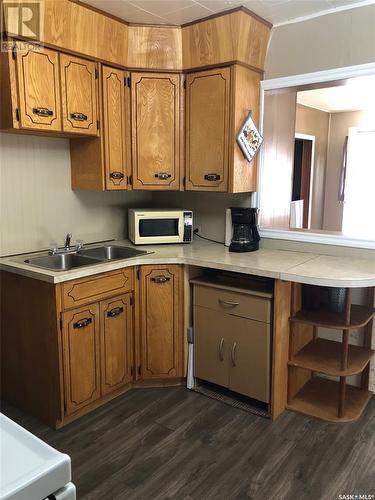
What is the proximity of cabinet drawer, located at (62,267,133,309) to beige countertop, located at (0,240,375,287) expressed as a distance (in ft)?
0.15

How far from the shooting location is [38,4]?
224 centimetres

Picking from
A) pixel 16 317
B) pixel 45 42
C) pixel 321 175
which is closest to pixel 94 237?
pixel 16 317

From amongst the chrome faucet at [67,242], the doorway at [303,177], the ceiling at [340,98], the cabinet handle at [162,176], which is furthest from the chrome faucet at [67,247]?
the doorway at [303,177]

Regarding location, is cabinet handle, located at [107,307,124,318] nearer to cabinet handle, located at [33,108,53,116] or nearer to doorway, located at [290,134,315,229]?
cabinet handle, located at [33,108,53,116]

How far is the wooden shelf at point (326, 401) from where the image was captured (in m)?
2.51

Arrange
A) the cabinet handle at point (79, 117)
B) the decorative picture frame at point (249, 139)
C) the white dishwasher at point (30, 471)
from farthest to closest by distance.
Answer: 1. the decorative picture frame at point (249, 139)
2. the cabinet handle at point (79, 117)
3. the white dishwasher at point (30, 471)

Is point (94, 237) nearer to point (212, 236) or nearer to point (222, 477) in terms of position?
point (212, 236)

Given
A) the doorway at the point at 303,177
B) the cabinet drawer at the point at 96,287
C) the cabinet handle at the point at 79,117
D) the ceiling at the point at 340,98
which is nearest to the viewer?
the cabinet drawer at the point at 96,287

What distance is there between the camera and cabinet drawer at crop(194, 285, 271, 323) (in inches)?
97.3

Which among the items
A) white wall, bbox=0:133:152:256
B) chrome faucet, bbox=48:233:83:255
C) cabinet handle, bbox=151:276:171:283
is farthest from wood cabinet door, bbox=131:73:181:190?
cabinet handle, bbox=151:276:171:283

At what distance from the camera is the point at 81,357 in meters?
2.45

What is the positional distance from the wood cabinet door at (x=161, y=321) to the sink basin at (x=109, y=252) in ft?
0.88

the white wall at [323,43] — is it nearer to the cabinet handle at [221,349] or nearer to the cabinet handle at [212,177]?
the cabinet handle at [212,177]

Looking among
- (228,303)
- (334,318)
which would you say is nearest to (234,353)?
(228,303)
